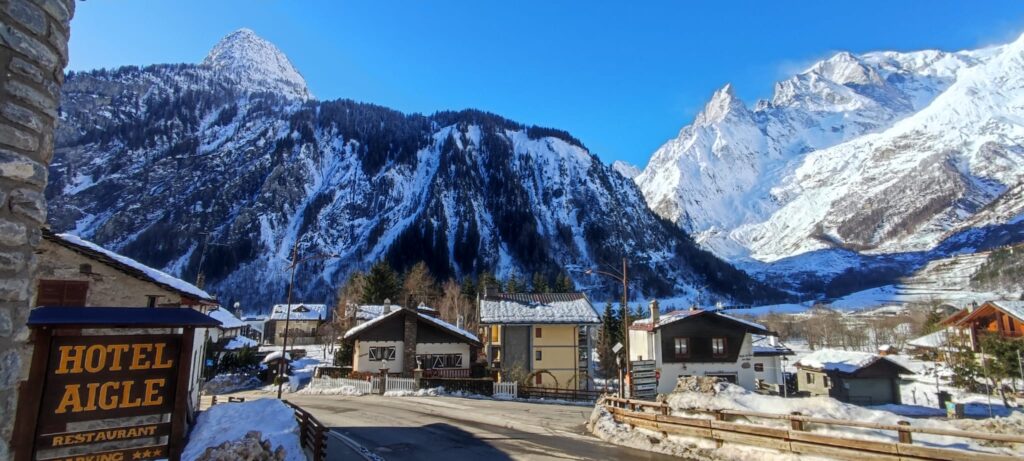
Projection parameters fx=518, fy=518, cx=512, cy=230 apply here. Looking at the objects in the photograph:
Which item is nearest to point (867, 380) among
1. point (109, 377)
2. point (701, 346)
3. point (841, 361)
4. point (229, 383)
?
point (841, 361)

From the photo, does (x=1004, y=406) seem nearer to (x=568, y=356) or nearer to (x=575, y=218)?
(x=568, y=356)

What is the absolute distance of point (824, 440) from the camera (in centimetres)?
1231

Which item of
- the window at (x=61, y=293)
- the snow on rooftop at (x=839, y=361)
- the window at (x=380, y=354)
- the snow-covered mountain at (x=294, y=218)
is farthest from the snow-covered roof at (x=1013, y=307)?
the snow-covered mountain at (x=294, y=218)

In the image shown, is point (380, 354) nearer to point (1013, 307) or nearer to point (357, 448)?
point (357, 448)

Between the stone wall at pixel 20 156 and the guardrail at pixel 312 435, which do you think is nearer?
the stone wall at pixel 20 156

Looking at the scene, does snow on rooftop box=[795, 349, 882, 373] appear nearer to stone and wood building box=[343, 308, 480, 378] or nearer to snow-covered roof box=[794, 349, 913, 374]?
snow-covered roof box=[794, 349, 913, 374]

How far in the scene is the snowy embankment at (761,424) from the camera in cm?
1268

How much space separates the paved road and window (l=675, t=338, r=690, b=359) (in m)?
14.9

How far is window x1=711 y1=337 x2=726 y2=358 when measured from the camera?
42438 millimetres

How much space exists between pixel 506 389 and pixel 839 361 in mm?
33659

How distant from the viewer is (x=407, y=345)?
4125 cm

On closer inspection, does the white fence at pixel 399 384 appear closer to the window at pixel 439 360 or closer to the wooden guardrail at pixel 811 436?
the window at pixel 439 360

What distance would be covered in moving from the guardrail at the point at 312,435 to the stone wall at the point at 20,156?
1103 cm

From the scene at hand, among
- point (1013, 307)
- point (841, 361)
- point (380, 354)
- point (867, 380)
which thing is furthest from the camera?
point (1013, 307)
